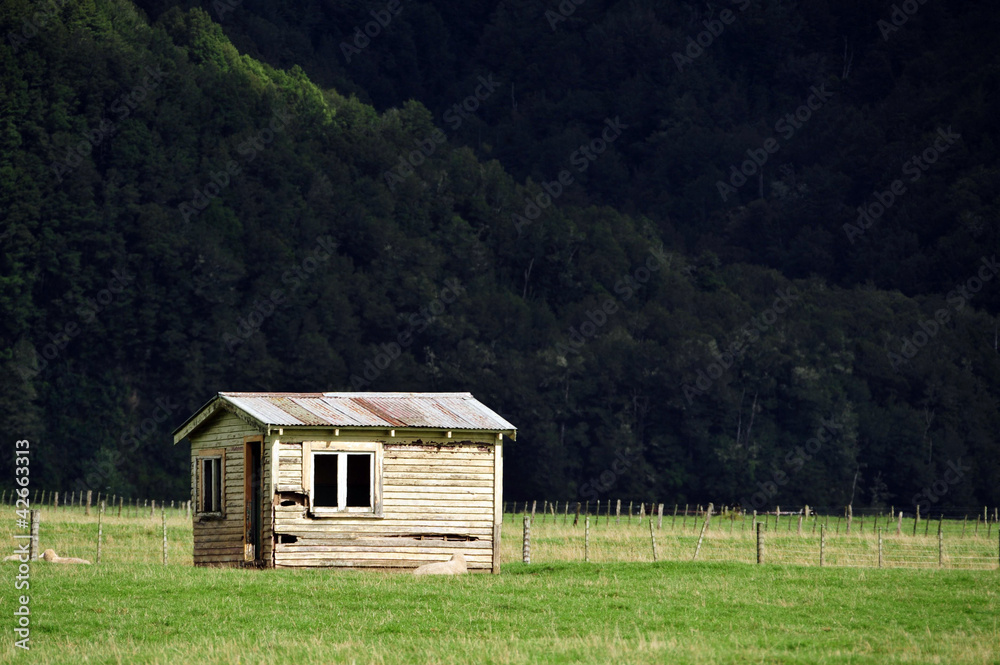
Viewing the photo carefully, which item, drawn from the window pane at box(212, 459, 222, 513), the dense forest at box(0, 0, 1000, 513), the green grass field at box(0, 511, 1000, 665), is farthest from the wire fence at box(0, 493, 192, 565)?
the dense forest at box(0, 0, 1000, 513)

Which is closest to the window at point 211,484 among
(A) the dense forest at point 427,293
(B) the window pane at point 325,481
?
(B) the window pane at point 325,481

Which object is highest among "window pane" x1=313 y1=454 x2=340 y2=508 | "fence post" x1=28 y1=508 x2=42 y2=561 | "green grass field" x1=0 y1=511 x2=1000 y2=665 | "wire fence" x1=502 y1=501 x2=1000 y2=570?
"window pane" x1=313 y1=454 x2=340 y2=508

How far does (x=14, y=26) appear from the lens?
298 ft

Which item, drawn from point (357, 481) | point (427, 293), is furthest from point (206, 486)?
point (427, 293)

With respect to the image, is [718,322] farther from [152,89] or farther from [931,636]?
[931,636]

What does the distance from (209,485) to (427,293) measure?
5748 cm

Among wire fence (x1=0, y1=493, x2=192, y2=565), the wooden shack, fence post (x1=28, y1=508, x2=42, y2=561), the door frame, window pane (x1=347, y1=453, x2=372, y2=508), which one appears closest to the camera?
the wooden shack

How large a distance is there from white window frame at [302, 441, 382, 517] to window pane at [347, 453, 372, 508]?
4.58m

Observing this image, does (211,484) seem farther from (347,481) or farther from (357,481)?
(357,481)

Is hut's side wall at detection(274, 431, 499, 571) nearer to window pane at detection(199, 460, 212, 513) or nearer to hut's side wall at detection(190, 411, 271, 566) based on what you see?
hut's side wall at detection(190, 411, 271, 566)

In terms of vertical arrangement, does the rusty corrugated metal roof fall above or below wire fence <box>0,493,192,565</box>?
above

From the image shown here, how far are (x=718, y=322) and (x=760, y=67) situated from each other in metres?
67.9

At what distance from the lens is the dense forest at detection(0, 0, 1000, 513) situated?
83812mm

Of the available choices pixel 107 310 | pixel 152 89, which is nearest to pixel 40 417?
pixel 107 310
